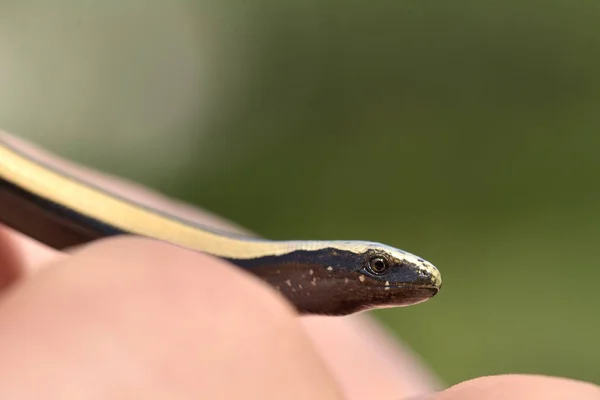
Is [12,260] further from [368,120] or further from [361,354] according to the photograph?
[368,120]

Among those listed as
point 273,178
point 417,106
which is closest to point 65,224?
point 273,178

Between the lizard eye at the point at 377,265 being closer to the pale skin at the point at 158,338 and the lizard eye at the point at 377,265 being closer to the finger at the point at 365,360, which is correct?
the pale skin at the point at 158,338

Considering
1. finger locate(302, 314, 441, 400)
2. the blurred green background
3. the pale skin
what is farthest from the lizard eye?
the blurred green background

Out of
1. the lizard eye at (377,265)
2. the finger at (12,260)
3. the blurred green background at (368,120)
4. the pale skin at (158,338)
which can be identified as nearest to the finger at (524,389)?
the pale skin at (158,338)

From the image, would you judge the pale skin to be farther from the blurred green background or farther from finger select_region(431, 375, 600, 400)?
the blurred green background

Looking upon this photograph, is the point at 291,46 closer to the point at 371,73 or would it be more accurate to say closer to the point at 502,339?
the point at 371,73

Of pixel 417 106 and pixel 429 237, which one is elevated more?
pixel 417 106

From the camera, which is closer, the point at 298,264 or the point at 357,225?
the point at 298,264

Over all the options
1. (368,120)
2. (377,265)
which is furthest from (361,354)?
(368,120)
